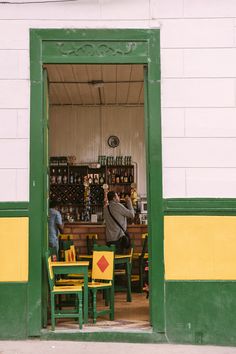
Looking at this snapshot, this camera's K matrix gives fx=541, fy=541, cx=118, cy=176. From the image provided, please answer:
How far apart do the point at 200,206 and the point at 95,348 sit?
6.26 ft

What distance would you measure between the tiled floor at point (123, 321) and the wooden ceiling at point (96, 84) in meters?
4.11

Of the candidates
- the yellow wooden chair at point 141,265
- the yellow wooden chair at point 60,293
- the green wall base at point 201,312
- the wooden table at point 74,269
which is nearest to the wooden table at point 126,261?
the yellow wooden chair at point 141,265

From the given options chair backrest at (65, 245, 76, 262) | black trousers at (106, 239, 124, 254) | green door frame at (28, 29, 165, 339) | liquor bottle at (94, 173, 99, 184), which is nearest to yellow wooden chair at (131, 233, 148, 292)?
black trousers at (106, 239, 124, 254)

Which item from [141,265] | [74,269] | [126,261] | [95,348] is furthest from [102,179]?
[95,348]

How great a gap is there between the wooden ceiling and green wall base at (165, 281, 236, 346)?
477 cm

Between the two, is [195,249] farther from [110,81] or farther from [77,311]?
[110,81]

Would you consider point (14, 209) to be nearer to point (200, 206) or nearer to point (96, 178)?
point (200, 206)

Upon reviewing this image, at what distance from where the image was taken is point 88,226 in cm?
1052

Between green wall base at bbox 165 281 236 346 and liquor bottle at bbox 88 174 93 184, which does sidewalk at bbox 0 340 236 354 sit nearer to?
green wall base at bbox 165 281 236 346

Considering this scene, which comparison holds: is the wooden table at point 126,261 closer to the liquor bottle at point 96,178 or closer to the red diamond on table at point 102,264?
the red diamond on table at point 102,264

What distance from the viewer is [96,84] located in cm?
1159

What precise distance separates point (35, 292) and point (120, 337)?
1.06 meters

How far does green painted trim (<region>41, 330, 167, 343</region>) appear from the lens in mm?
5934

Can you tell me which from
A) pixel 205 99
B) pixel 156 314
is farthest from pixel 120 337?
pixel 205 99
